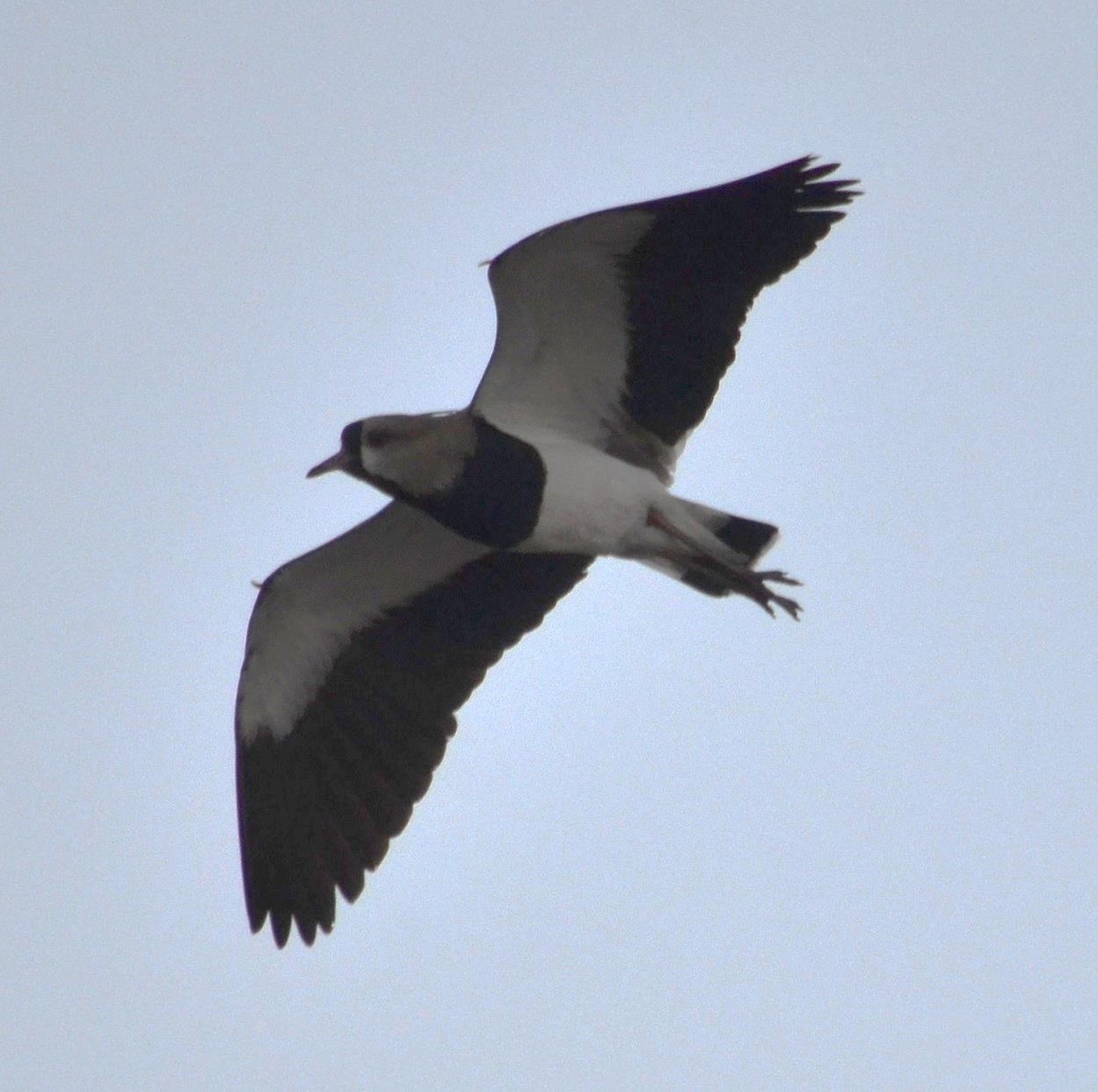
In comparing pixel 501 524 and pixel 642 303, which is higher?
pixel 642 303

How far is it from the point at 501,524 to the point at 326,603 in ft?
3.52

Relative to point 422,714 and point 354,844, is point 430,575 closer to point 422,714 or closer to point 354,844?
point 422,714

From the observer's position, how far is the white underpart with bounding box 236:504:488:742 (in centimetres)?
816

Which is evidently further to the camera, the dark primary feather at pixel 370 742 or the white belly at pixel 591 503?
the dark primary feather at pixel 370 742

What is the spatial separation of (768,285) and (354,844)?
282cm

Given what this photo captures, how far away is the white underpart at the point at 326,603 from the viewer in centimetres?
816

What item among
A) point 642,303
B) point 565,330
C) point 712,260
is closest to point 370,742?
point 565,330

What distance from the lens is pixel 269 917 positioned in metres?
8.12

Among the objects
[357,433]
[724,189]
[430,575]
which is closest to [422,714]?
[430,575]

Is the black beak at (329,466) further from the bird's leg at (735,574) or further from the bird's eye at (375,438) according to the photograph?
the bird's leg at (735,574)

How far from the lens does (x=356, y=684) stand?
831 centimetres

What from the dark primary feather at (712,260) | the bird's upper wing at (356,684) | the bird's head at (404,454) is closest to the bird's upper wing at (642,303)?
the dark primary feather at (712,260)

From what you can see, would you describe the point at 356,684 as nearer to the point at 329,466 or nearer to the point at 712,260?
the point at 329,466

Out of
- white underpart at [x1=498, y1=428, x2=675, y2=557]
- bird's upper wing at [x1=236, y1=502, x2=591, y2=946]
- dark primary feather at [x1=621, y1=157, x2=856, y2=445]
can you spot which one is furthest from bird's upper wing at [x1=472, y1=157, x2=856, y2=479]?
bird's upper wing at [x1=236, y1=502, x2=591, y2=946]
